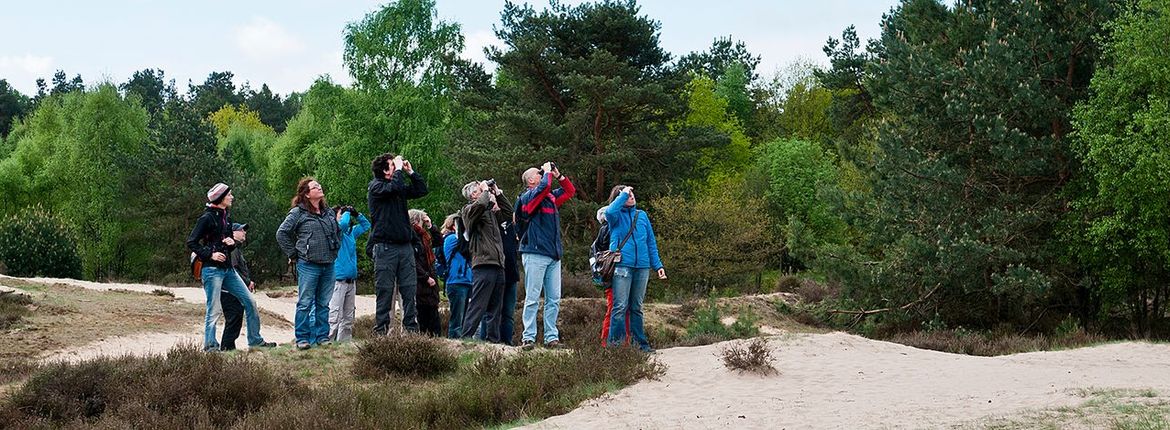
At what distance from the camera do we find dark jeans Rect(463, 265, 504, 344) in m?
10.7

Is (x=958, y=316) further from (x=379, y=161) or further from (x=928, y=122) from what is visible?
(x=379, y=161)

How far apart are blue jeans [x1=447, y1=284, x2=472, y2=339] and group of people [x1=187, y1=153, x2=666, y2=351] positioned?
1386 mm

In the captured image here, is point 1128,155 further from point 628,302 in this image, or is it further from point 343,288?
point 343,288

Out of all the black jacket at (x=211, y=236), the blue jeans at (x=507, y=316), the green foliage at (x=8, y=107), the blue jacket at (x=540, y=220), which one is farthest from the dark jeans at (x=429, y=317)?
the green foliage at (x=8, y=107)

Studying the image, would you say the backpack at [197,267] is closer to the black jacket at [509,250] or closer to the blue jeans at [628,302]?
the black jacket at [509,250]

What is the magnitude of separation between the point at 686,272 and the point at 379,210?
2209cm

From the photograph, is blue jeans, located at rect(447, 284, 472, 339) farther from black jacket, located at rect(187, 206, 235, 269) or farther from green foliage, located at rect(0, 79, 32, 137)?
green foliage, located at rect(0, 79, 32, 137)

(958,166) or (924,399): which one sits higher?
(958,166)

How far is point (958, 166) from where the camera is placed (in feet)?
62.2

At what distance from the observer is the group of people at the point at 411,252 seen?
33.9 feet

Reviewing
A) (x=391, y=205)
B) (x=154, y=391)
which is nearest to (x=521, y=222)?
(x=391, y=205)

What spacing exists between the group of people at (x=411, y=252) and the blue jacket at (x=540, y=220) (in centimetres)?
1

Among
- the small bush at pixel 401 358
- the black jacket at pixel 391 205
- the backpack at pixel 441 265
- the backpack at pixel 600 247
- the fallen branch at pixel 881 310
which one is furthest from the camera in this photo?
the fallen branch at pixel 881 310

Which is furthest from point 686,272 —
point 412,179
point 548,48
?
point 412,179
